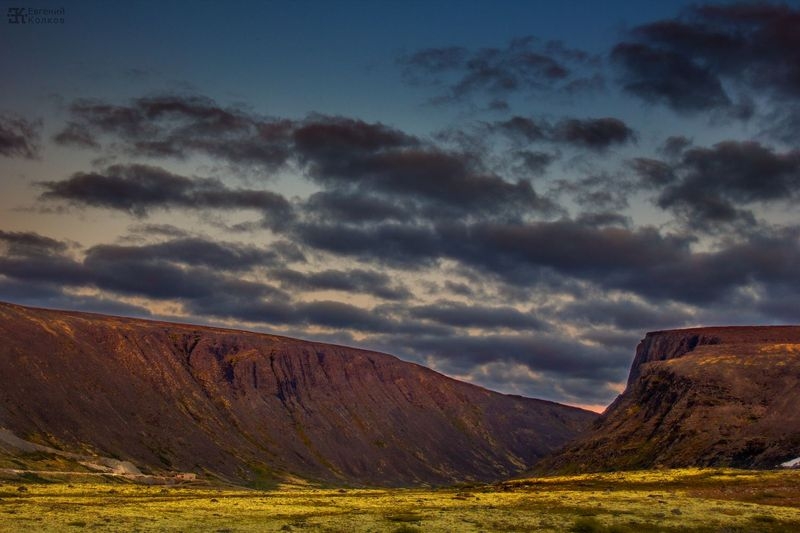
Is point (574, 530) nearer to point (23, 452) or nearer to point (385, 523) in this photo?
point (385, 523)

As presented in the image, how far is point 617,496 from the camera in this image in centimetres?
9250

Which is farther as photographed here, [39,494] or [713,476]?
[713,476]

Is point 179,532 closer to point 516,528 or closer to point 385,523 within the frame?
point 385,523

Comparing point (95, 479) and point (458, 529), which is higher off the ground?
point (458, 529)

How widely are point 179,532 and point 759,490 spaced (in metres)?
69.3

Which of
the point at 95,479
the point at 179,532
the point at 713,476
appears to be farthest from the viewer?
the point at 95,479

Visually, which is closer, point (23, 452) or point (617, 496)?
point (617, 496)

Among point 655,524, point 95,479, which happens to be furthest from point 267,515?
point 95,479

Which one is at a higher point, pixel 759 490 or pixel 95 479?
pixel 759 490

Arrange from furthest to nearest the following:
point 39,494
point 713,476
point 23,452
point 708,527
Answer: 1. point 23,452
2. point 713,476
3. point 39,494
4. point 708,527

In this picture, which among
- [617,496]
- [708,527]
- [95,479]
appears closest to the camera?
[708,527]

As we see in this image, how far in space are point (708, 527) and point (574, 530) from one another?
11.1 metres

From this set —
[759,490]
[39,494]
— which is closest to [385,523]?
[759,490]

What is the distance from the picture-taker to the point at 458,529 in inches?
2571
